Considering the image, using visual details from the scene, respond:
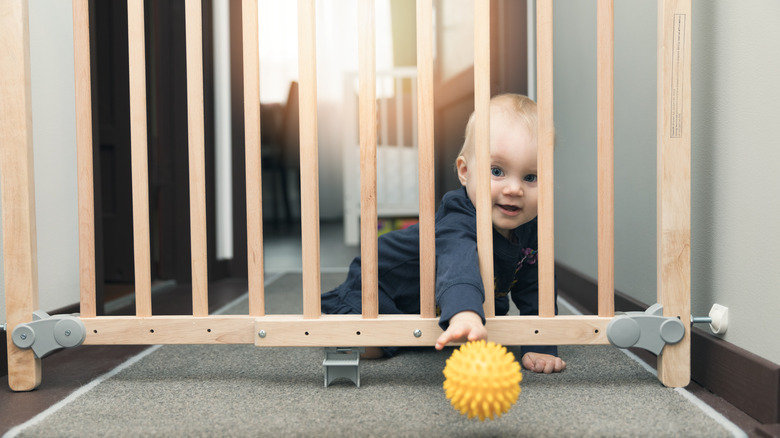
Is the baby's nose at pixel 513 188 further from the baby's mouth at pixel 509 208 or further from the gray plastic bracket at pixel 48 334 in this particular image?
the gray plastic bracket at pixel 48 334

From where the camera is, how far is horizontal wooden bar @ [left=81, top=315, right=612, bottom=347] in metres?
0.75

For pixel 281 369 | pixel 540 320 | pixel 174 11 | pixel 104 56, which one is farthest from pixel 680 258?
pixel 104 56

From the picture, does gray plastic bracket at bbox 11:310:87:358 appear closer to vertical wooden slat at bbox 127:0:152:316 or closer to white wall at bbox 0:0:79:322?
vertical wooden slat at bbox 127:0:152:316

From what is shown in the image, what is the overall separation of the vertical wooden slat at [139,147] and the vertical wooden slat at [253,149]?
0.15 meters

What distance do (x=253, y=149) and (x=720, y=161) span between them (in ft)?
2.15

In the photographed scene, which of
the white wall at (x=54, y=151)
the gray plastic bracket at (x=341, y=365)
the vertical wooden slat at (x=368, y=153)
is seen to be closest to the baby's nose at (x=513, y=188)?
the vertical wooden slat at (x=368, y=153)

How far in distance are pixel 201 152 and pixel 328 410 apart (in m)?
0.40

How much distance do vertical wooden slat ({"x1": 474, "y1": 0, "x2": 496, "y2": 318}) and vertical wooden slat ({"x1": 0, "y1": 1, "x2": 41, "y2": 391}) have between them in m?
0.63

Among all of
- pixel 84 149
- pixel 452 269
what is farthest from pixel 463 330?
pixel 84 149

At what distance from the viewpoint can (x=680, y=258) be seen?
74 cm

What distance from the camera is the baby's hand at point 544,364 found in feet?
2.79

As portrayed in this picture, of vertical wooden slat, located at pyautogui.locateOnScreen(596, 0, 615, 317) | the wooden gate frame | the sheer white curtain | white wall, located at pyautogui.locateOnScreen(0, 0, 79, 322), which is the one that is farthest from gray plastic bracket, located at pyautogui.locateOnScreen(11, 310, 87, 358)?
the sheer white curtain

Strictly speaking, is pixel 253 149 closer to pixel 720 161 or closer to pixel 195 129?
pixel 195 129

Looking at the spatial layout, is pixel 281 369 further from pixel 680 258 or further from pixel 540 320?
pixel 680 258
